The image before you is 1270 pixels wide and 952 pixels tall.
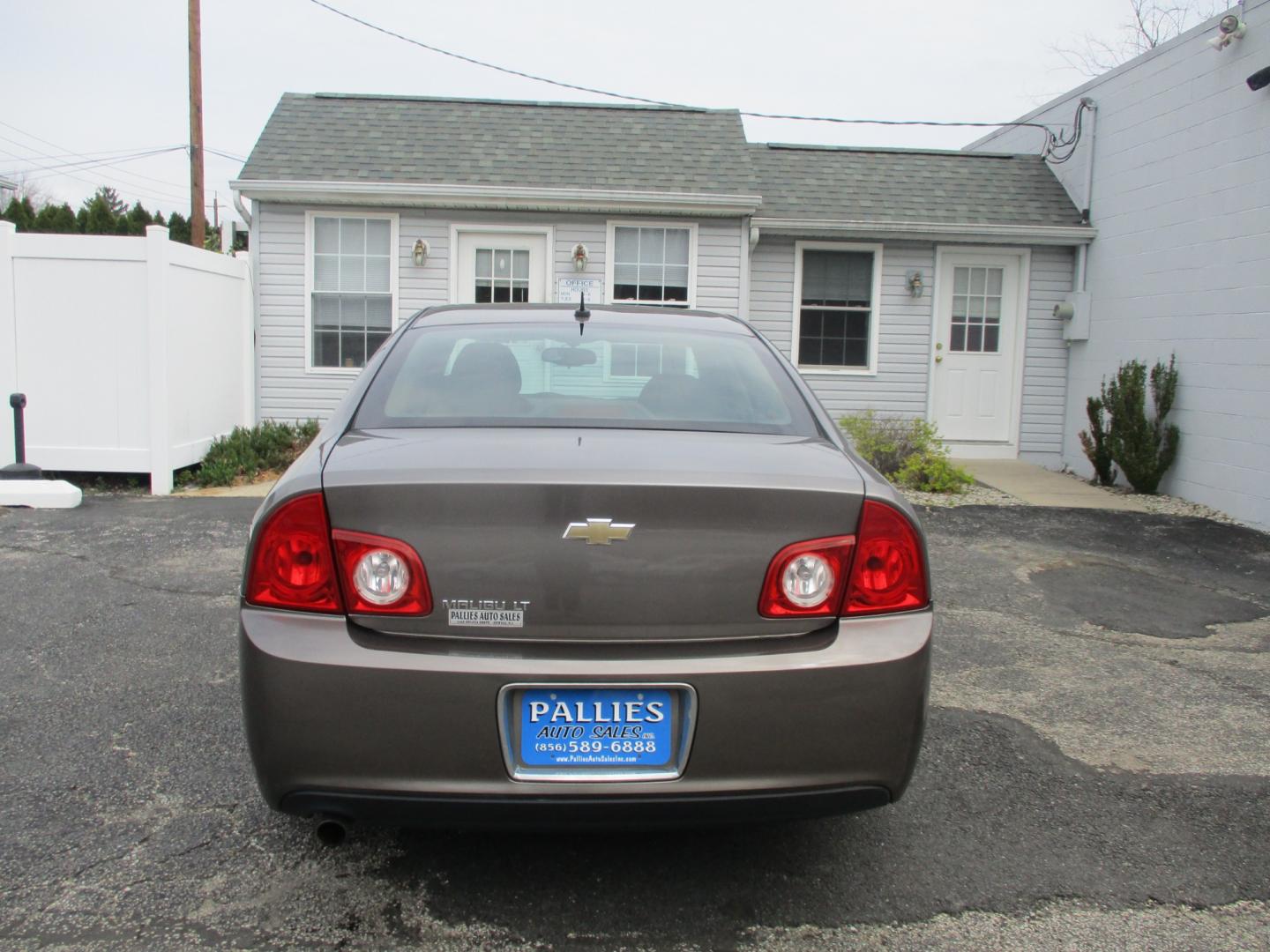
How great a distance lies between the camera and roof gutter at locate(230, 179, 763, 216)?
10609 millimetres

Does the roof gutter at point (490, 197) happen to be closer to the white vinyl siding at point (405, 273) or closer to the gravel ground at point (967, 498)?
the white vinyl siding at point (405, 273)

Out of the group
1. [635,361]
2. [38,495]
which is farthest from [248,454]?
[635,361]

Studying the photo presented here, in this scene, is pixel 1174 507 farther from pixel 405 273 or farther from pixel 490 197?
pixel 405 273

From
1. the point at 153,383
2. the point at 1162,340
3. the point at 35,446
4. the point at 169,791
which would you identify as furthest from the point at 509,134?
the point at 169,791

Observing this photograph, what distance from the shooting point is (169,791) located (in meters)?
3.14

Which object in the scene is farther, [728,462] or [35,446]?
[35,446]

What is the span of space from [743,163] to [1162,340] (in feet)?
15.3

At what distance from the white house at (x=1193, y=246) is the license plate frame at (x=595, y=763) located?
7752mm

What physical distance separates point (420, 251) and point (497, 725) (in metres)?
9.38

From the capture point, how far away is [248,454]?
31.7 feet

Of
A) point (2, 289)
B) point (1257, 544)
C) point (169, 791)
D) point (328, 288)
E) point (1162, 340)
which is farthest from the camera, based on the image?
point (328, 288)

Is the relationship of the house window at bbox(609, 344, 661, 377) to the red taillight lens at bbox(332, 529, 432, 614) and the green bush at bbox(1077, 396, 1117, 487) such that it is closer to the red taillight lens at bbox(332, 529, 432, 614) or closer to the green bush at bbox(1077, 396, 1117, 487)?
the red taillight lens at bbox(332, 529, 432, 614)

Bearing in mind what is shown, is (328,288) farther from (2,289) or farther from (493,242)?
(2,289)

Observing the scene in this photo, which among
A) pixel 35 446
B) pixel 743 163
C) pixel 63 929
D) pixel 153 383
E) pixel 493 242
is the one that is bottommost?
pixel 63 929
